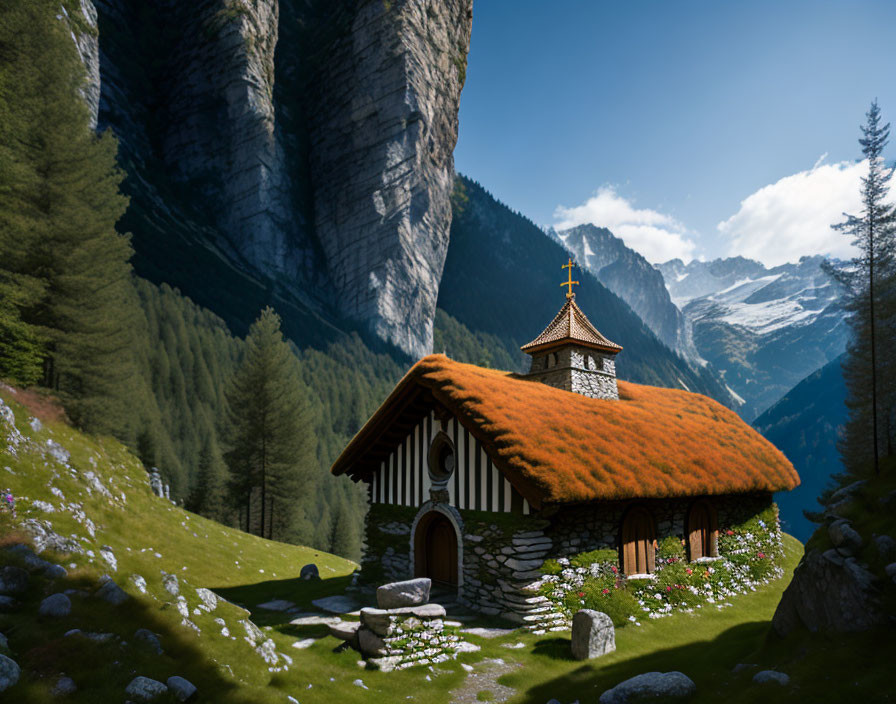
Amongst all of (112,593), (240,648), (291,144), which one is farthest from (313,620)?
(291,144)

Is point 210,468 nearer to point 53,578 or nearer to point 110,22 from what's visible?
point 53,578

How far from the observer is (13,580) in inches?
273

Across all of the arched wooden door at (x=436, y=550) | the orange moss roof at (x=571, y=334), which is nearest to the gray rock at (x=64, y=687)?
the arched wooden door at (x=436, y=550)

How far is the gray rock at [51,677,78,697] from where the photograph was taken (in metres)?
5.23

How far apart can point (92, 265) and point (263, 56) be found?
77772 millimetres

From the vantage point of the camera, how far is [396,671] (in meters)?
8.80

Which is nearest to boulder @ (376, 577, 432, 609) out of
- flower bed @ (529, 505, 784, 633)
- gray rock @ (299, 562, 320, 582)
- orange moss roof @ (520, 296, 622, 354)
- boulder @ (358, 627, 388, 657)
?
boulder @ (358, 627, 388, 657)

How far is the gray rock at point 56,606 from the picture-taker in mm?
6473

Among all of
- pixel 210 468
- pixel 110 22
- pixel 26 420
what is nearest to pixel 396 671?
pixel 26 420

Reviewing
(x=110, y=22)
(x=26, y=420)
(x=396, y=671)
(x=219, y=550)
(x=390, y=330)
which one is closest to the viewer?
(x=396, y=671)

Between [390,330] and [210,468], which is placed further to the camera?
[390,330]

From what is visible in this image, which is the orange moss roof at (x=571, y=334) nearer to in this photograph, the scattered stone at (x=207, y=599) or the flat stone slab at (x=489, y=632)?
the flat stone slab at (x=489, y=632)

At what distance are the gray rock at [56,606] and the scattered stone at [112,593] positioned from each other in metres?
0.48

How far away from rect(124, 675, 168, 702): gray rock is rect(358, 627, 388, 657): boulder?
4271mm
